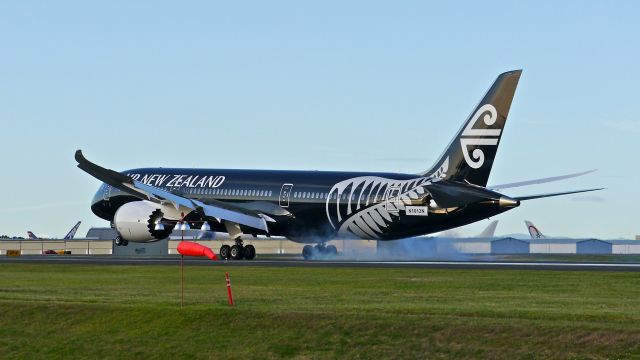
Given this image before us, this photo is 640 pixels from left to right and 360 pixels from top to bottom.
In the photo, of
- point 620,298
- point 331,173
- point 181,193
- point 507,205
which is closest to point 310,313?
point 620,298

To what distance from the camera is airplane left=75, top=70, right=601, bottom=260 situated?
6050 cm

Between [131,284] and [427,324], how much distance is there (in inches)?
752

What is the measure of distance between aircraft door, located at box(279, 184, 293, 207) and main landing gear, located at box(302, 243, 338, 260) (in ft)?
12.8

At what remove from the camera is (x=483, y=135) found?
60.6m

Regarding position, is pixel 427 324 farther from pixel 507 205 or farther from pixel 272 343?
pixel 507 205

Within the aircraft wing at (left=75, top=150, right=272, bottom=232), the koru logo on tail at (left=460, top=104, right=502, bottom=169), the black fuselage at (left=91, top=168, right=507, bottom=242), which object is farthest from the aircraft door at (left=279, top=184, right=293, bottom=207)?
the koru logo on tail at (left=460, top=104, right=502, bottom=169)

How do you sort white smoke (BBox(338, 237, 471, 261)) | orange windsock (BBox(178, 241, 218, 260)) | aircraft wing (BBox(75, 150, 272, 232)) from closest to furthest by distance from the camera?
orange windsock (BBox(178, 241, 218, 260)) < aircraft wing (BBox(75, 150, 272, 232)) < white smoke (BBox(338, 237, 471, 261))

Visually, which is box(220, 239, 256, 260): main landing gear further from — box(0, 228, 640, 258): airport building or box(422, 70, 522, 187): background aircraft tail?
box(0, 228, 640, 258): airport building

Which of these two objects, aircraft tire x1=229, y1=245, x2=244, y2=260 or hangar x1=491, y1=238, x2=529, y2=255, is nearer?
aircraft tire x1=229, y1=245, x2=244, y2=260

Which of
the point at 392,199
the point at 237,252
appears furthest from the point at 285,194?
the point at 392,199

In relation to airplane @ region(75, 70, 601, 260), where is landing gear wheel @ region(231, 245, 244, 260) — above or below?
below

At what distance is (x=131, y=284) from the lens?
4762cm

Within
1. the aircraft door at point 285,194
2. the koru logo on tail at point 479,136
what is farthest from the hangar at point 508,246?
the koru logo on tail at point 479,136

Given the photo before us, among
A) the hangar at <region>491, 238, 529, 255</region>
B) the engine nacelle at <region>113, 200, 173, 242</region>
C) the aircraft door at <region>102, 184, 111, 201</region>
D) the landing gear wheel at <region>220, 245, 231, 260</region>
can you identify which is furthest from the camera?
the hangar at <region>491, 238, 529, 255</region>
